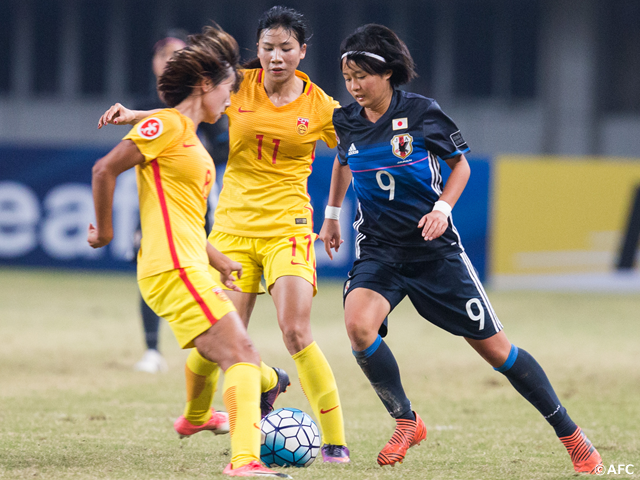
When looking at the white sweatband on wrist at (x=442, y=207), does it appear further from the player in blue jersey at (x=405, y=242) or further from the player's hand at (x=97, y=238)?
the player's hand at (x=97, y=238)

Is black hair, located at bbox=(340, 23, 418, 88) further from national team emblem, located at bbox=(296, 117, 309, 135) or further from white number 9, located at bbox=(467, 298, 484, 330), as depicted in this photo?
white number 9, located at bbox=(467, 298, 484, 330)

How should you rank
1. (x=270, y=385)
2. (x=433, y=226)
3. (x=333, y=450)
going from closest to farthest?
1. (x=433, y=226)
2. (x=333, y=450)
3. (x=270, y=385)

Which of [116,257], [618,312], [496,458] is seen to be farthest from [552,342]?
[116,257]

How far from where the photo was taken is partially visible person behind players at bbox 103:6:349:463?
4.59 meters

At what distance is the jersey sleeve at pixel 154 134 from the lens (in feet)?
11.7

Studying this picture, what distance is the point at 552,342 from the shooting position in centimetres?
880

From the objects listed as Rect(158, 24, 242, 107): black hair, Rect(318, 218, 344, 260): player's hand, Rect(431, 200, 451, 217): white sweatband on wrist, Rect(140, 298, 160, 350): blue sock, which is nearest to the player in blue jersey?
Rect(431, 200, 451, 217): white sweatband on wrist

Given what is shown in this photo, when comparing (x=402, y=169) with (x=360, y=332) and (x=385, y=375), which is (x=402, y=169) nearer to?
(x=360, y=332)

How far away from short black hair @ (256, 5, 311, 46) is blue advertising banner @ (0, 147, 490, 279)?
8.32m

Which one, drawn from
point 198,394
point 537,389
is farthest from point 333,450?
point 537,389

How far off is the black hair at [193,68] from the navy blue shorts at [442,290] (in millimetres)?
1248

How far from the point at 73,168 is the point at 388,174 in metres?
10.1

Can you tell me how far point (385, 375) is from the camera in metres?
4.41

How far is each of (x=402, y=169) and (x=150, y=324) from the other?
3439 mm
